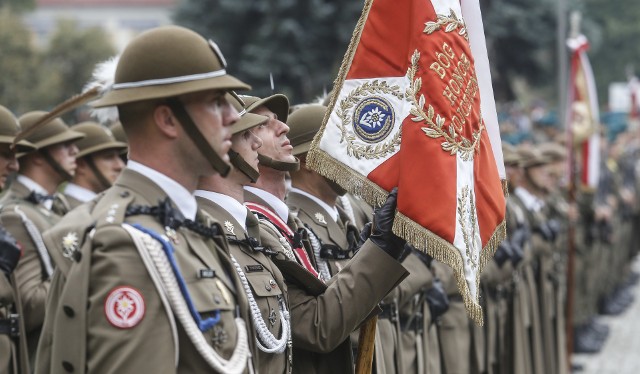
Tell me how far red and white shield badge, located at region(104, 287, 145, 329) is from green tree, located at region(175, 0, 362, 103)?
19168mm

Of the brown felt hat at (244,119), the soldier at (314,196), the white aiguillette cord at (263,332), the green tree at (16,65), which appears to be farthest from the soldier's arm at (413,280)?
the green tree at (16,65)

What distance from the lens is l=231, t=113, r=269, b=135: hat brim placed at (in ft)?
14.5

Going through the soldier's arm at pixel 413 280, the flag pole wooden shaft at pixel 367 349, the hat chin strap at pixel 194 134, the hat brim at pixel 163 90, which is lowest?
the soldier's arm at pixel 413 280

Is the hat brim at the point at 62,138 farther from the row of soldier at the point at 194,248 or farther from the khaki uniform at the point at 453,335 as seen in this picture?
the khaki uniform at the point at 453,335

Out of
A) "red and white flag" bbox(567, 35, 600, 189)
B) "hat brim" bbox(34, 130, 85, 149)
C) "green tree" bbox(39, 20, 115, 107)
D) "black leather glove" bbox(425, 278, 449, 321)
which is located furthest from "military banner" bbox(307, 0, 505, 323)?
"green tree" bbox(39, 20, 115, 107)

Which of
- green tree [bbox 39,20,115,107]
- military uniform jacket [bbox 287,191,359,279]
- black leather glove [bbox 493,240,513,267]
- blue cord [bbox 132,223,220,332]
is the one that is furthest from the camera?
green tree [bbox 39,20,115,107]

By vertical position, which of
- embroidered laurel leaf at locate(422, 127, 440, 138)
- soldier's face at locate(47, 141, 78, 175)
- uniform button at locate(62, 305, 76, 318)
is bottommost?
soldier's face at locate(47, 141, 78, 175)

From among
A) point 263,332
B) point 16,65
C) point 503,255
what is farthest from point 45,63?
point 263,332

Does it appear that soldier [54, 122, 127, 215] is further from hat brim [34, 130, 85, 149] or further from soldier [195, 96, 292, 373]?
soldier [195, 96, 292, 373]

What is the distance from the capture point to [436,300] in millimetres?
7863

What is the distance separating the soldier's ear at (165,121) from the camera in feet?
11.4

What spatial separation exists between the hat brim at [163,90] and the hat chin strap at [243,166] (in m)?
0.97

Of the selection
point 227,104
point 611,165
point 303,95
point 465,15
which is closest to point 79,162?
point 465,15

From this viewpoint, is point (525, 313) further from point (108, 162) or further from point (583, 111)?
point (108, 162)
